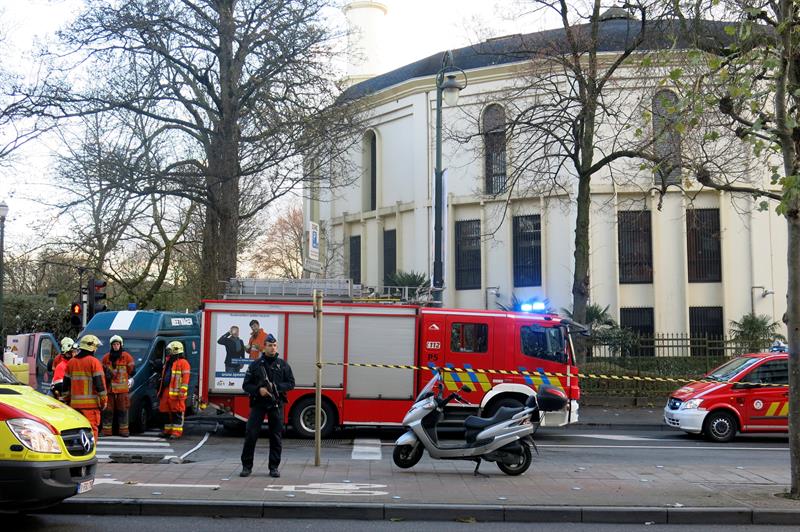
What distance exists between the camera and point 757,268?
32312mm

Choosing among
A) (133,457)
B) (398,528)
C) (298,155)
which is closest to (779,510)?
(398,528)

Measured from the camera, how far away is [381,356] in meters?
16.0

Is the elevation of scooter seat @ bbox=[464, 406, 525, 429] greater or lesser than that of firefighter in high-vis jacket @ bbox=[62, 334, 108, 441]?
lesser

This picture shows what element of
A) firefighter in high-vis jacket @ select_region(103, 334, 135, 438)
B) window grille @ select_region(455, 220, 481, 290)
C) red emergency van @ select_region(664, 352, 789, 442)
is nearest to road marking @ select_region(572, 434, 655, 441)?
red emergency van @ select_region(664, 352, 789, 442)

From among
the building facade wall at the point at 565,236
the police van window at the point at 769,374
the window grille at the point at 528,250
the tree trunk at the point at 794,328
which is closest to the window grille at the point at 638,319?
the building facade wall at the point at 565,236

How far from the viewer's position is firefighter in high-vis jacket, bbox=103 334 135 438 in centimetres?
1473

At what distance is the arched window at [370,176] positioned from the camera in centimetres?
3950

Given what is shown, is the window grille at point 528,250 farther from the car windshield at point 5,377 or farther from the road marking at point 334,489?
the car windshield at point 5,377

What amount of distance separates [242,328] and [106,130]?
13845 mm

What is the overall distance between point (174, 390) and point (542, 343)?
6.98m

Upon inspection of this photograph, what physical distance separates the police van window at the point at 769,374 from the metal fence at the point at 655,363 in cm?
649

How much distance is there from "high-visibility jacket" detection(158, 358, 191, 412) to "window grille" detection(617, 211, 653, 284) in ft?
71.8

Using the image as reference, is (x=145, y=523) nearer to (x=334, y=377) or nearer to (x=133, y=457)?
(x=133, y=457)

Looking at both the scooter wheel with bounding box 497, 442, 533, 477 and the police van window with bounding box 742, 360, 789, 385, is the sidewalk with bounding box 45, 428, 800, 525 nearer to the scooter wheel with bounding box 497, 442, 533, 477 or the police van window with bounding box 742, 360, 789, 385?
the scooter wheel with bounding box 497, 442, 533, 477
